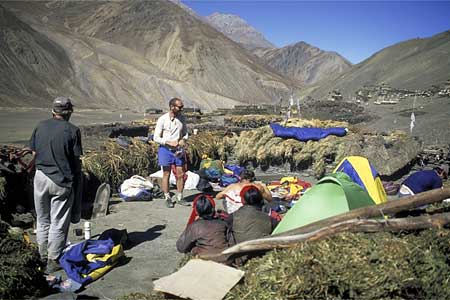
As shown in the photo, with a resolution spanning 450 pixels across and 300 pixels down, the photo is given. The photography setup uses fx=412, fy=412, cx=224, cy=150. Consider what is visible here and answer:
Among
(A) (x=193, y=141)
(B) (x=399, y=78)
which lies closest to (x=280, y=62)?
(B) (x=399, y=78)

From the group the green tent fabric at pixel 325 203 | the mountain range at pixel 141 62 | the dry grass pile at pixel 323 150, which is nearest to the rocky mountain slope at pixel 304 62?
the mountain range at pixel 141 62

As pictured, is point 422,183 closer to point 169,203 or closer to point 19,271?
point 169,203

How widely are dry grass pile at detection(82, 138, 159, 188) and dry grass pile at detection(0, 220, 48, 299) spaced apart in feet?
12.5

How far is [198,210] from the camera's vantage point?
164 inches

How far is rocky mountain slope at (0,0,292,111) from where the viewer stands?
177ft

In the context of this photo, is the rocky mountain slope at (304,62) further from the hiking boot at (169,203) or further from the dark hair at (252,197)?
the dark hair at (252,197)

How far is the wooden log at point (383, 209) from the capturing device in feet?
11.3

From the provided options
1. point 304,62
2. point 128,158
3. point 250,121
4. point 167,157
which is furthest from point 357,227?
point 304,62

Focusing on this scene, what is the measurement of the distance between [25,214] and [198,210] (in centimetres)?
299

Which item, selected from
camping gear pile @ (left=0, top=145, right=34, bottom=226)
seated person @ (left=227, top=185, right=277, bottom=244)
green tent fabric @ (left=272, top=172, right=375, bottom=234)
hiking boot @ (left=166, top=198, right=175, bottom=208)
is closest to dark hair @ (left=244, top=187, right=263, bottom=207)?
seated person @ (left=227, top=185, right=277, bottom=244)

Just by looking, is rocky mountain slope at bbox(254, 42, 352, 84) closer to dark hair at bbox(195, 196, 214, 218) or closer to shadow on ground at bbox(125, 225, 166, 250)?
shadow on ground at bbox(125, 225, 166, 250)

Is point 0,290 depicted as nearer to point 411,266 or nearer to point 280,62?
point 411,266

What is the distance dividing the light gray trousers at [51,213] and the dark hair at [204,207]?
53.5 inches

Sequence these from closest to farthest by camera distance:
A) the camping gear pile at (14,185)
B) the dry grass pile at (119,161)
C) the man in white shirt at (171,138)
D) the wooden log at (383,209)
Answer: the wooden log at (383,209) < the camping gear pile at (14,185) < the man in white shirt at (171,138) < the dry grass pile at (119,161)
